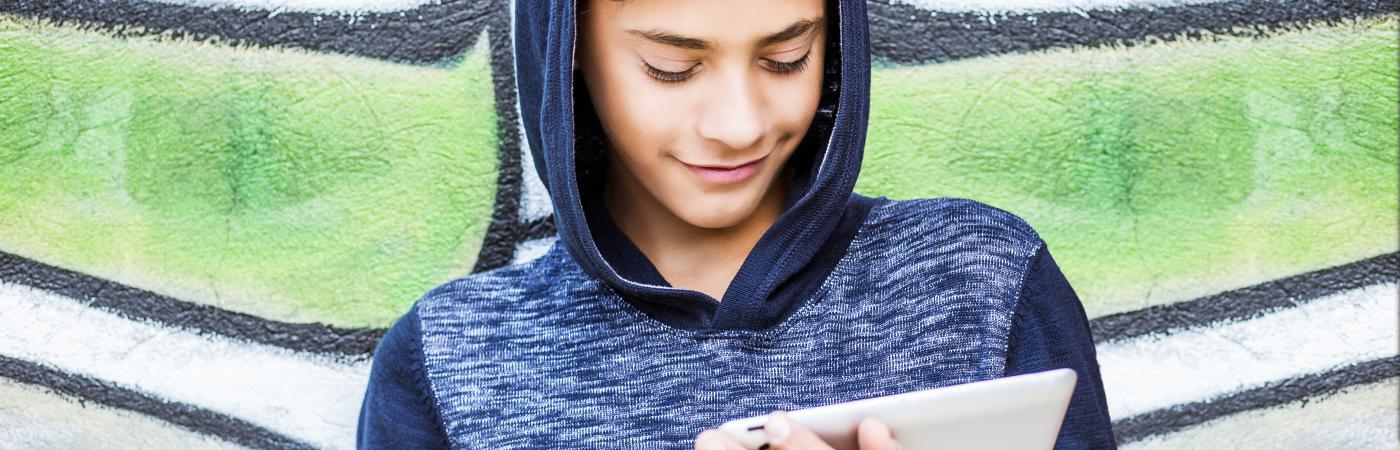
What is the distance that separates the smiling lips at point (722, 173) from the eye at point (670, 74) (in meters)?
0.09

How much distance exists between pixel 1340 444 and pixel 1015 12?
2.80 feet

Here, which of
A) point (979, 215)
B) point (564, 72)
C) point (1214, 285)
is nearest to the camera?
point (564, 72)

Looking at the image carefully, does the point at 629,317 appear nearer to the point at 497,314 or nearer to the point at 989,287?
the point at 497,314

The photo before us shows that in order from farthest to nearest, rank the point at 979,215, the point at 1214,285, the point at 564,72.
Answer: the point at 1214,285 < the point at 979,215 < the point at 564,72

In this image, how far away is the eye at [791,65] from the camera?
1.40 m

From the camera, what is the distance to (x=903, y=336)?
1.47 metres

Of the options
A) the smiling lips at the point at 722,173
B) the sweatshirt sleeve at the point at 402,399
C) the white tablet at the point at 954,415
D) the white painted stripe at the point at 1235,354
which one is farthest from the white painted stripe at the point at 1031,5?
the white tablet at the point at 954,415

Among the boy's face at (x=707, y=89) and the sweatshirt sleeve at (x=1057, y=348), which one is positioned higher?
the boy's face at (x=707, y=89)

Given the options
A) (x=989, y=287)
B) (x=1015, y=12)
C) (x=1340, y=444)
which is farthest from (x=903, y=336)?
(x=1340, y=444)

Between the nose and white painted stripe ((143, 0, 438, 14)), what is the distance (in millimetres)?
933

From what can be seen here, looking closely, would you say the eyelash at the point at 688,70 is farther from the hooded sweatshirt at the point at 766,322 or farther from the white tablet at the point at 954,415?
the white tablet at the point at 954,415

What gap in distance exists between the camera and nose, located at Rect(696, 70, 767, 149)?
1.34m

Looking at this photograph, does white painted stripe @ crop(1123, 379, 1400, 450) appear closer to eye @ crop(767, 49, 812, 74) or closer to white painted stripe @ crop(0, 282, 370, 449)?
eye @ crop(767, 49, 812, 74)

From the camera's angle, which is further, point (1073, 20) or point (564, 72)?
point (1073, 20)
